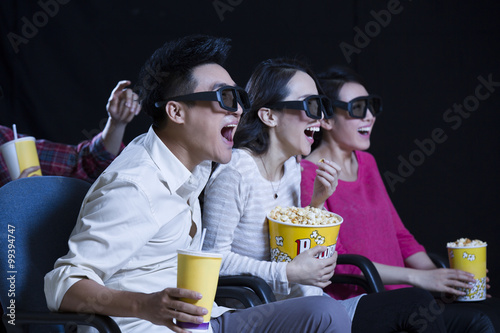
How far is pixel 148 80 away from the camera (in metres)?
2.02

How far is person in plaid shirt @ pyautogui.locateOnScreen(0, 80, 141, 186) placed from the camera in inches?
113

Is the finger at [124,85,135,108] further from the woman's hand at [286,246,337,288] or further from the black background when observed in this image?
the woman's hand at [286,246,337,288]

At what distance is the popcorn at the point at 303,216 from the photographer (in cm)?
208

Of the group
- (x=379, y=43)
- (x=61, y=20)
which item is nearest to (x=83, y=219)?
(x=61, y=20)

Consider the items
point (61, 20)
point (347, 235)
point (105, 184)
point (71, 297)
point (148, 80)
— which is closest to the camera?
point (71, 297)

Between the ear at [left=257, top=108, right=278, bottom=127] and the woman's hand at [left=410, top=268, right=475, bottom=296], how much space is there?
87 centimetres

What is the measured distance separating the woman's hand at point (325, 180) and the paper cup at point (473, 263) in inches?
22.2

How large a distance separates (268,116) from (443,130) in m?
1.90

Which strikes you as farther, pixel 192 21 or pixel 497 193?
pixel 497 193

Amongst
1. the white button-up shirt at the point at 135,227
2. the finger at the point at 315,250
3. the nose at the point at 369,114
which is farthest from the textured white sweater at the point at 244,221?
the nose at the point at 369,114

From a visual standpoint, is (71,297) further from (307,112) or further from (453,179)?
(453,179)

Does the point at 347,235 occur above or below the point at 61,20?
below

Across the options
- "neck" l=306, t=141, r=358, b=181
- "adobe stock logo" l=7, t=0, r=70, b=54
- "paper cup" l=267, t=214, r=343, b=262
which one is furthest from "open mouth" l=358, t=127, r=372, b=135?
"adobe stock logo" l=7, t=0, r=70, b=54

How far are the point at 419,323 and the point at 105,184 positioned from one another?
1191 mm
